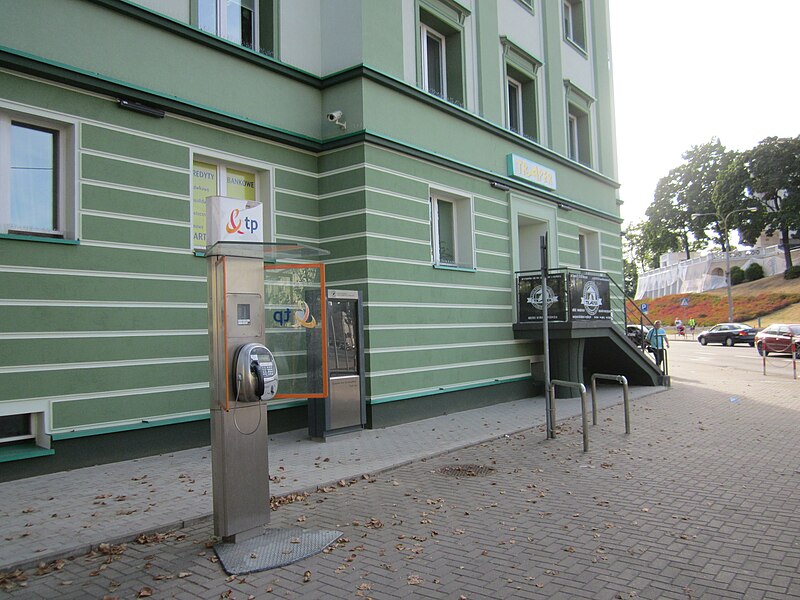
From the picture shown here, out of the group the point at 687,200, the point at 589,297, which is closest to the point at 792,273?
the point at 687,200

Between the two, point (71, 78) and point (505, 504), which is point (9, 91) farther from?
point (505, 504)

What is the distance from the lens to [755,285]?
62156 millimetres

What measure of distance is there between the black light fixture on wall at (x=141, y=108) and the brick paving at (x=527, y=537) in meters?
5.75

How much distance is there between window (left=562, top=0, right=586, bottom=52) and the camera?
63.0 ft

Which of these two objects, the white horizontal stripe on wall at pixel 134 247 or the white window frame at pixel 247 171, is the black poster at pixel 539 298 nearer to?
the white window frame at pixel 247 171

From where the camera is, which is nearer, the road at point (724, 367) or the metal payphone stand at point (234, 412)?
the metal payphone stand at point (234, 412)

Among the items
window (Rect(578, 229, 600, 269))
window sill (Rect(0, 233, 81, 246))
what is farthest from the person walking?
window sill (Rect(0, 233, 81, 246))

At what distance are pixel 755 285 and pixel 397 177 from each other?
206 feet

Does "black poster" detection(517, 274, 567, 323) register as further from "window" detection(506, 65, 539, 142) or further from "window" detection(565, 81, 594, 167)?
"window" detection(565, 81, 594, 167)

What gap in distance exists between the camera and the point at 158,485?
6.70 m

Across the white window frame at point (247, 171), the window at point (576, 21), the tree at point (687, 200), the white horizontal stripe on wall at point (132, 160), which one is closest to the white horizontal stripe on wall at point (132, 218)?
the white window frame at point (247, 171)

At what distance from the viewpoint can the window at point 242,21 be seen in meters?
9.77

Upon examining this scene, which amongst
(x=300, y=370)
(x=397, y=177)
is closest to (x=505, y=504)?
(x=300, y=370)

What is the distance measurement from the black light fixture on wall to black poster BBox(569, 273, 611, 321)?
922cm
